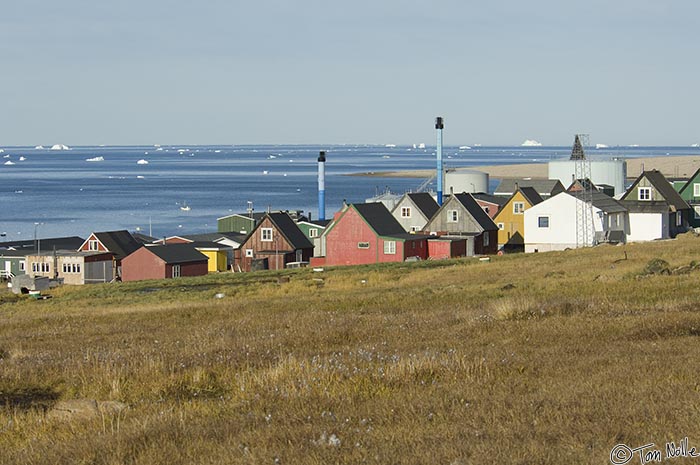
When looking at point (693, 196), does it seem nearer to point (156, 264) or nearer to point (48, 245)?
point (156, 264)

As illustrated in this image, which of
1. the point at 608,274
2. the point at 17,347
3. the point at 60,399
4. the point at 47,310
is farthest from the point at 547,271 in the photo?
the point at 60,399

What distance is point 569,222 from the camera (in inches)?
2694

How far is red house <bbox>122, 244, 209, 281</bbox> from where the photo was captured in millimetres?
66100

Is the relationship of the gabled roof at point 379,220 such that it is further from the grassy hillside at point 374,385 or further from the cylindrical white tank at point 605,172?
the grassy hillside at point 374,385

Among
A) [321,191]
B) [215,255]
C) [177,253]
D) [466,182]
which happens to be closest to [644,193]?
[215,255]

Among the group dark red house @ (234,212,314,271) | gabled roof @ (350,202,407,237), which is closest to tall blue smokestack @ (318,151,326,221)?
dark red house @ (234,212,314,271)

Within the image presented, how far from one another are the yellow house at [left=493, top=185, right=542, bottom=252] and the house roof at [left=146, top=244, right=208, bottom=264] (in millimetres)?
22606

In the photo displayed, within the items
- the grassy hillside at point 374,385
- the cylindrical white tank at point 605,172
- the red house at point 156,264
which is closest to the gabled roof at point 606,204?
the red house at point 156,264

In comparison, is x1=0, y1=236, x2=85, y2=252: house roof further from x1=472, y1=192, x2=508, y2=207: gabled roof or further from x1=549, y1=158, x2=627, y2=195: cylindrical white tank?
x1=549, y1=158, x2=627, y2=195: cylindrical white tank

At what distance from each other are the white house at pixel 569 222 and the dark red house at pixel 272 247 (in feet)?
52.7

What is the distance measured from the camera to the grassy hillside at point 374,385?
844 centimetres

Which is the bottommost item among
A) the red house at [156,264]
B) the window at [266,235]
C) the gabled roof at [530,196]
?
the red house at [156,264]

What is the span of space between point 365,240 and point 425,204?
1185 cm

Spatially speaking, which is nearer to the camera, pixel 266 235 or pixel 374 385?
pixel 374 385
